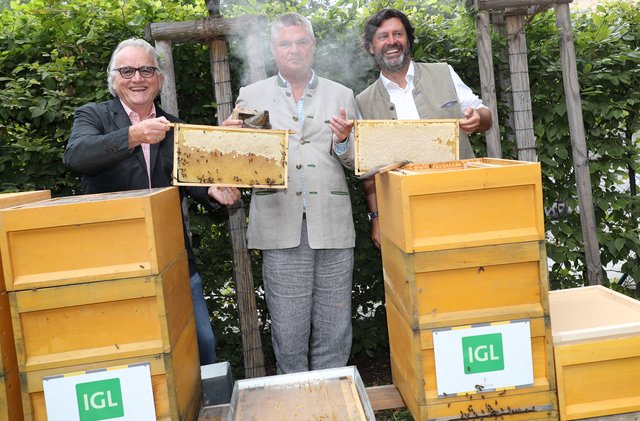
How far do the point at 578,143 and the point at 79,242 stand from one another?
2.91 m

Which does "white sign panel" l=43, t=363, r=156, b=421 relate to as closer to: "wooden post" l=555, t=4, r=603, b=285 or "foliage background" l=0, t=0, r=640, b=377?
"foliage background" l=0, t=0, r=640, b=377

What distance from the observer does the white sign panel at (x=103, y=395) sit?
1.88 meters

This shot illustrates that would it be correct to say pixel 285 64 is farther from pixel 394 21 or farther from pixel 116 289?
pixel 116 289

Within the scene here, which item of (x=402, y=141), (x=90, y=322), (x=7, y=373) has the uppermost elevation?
(x=402, y=141)

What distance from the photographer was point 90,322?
1.90 metres

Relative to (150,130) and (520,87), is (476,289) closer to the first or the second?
(150,130)

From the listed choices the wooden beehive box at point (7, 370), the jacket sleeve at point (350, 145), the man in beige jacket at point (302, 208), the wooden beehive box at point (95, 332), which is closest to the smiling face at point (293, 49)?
the man in beige jacket at point (302, 208)

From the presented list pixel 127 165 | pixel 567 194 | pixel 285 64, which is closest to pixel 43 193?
pixel 127 165

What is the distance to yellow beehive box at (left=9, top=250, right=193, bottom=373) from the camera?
185 centimetres

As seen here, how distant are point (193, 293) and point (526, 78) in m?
2.27

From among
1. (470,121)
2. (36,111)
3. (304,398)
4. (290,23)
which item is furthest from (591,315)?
(36,111)

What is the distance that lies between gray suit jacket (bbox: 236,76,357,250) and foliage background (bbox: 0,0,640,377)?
0.68 m

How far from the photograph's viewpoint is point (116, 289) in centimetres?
187

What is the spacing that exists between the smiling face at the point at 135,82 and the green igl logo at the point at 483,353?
1716 millimetres
